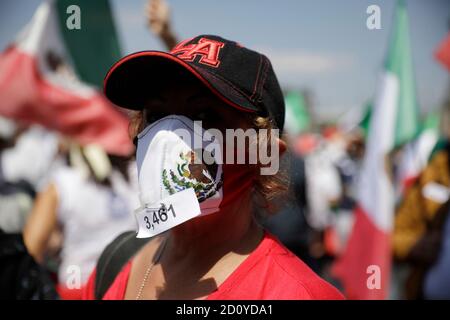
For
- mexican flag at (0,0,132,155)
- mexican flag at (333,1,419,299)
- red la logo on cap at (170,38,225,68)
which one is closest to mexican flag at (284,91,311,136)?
mexican flag at (333,1,419,299)

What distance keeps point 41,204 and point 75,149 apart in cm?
66

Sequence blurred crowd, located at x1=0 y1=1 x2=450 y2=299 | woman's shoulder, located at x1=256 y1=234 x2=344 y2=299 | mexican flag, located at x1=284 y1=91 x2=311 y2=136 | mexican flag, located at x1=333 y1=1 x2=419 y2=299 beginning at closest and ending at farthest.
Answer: woman's shoulder, located at x1=256 y1=234 x2=344 y2=299 → blurred crowd, located at x1=0 y1=1 x2=450 y2=299 → mexican flag, located at x1=333 y1=1 x2=419 y2=299 → mexican flag, located at x1=284 y1=91 x2=311 y2=136

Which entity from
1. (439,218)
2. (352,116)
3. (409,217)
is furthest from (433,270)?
(352,116)

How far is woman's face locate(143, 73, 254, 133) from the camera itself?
1818mm

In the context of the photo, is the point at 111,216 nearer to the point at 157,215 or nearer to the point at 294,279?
the point at 157,215

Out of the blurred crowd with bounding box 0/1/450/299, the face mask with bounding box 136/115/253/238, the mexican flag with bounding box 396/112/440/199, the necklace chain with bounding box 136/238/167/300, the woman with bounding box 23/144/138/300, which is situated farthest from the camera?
the mexican flag with bounding box 396/112/440/199

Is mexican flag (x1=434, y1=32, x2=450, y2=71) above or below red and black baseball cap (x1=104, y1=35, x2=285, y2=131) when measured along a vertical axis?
below

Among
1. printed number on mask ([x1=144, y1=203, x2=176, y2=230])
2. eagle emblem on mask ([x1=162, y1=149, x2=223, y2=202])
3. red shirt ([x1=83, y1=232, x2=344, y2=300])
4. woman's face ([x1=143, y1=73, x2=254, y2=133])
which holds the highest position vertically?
woman's face ([x1=143, y1=73, x2=254, y2=133])

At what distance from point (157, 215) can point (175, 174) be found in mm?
121

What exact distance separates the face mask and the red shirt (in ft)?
0.63

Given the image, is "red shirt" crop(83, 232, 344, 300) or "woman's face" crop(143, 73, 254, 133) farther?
"woman's face" crop(143, 73, 254, 133)

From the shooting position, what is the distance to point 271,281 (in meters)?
1.70

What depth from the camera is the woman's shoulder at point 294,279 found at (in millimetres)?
1657

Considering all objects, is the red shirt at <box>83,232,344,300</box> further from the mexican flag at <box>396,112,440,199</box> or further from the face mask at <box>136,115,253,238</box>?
the mexican flag at <box>396,112,440,199</box>
